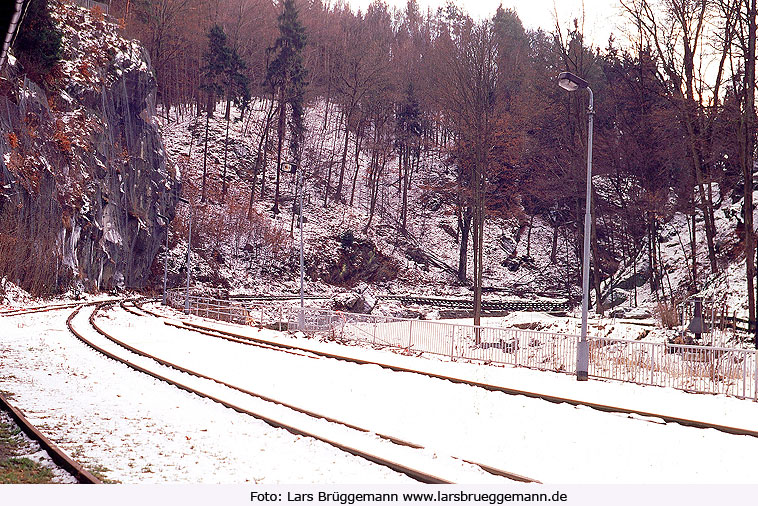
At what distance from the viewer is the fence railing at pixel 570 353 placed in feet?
54.4

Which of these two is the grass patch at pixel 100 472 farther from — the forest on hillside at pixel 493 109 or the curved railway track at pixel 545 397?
the forest on hillside at pixel 493 109

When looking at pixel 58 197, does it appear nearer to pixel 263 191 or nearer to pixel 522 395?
pixel 263 191

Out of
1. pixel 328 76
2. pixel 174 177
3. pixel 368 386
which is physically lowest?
pixel 368 386

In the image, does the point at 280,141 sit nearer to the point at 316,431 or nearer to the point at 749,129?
the point at 749,129

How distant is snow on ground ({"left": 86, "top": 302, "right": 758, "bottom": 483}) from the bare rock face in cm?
2365

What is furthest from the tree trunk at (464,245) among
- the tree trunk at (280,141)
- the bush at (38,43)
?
the bush at (38,43)

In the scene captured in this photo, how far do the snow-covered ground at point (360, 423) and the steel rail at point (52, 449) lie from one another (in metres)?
0.28

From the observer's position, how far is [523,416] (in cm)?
1334

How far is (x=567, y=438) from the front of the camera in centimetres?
1152

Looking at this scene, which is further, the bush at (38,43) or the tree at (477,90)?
the bush at (38,43)

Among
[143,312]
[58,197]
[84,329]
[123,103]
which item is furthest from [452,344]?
[123,103]

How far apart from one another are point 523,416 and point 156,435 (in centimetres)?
690

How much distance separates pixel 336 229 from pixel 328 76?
3140 centimetres

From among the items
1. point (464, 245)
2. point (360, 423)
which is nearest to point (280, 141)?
point (464, 245)
